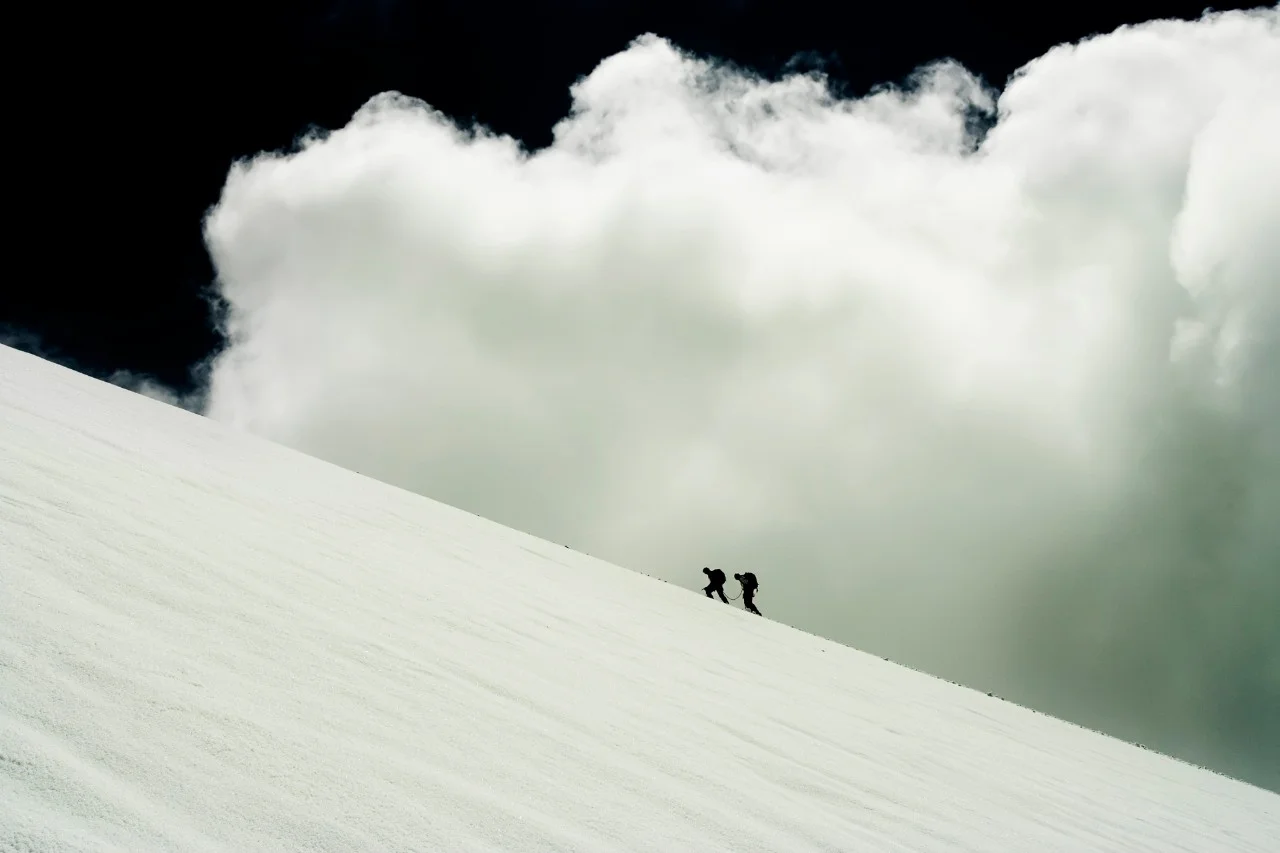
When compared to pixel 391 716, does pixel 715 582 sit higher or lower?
higher

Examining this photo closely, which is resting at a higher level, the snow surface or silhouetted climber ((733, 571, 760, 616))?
silhouetted climber ((733, 571, 760, 616))

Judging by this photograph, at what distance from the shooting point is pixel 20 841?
121 centimetres

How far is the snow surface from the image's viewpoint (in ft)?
5.25

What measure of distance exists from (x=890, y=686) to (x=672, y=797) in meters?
5.78

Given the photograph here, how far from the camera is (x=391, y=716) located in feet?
7.50

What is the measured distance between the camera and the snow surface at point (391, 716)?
63.1 inches

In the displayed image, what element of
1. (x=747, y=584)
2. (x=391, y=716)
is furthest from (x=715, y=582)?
(x=391, y=716)

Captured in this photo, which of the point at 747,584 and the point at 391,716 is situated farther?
the point at 747,584

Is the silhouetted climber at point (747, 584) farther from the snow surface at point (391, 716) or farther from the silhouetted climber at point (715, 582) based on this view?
the snow surface at point (391, 716)

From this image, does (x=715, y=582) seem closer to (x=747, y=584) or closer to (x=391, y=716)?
(x=747, y=584)

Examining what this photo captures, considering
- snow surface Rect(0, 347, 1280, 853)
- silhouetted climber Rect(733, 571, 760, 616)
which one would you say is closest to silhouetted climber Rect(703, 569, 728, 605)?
silhouetted climber Rect(733, 571, 760, 616)

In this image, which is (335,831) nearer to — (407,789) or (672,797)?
(407,789)

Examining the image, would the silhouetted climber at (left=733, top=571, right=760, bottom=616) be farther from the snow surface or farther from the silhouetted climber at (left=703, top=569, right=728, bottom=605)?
the snow surface

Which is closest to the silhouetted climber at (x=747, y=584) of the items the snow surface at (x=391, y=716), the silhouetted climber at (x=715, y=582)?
the silhouetted climber at (x=715, y=582)
